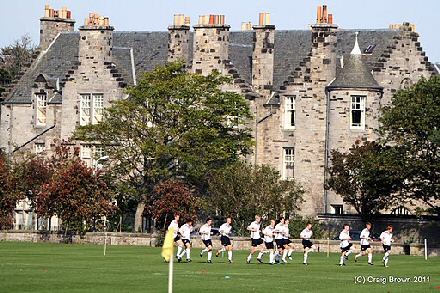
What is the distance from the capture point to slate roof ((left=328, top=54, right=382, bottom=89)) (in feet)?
293

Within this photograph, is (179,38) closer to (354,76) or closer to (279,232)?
(354,76)

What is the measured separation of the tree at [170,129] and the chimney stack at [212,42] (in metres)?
5.00

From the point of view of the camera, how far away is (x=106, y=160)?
8688 cm

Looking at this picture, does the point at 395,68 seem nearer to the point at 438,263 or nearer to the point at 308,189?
the point at 308,189

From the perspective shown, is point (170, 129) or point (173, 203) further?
point (170, 129)

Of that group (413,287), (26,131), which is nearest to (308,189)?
(26,131)

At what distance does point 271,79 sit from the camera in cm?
9400

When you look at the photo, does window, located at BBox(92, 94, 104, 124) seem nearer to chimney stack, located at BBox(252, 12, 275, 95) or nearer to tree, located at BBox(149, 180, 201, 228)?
chimney stack, located at BBox(252, 12, 275, 95)

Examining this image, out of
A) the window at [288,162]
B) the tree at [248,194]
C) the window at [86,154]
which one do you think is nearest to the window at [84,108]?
the window at [86,154]

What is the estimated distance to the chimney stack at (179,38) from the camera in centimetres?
9575

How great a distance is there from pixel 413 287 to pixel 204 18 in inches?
1912

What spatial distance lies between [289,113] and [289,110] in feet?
0.62

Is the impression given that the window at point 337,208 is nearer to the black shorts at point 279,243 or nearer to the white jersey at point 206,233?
the black shorts at point 279,243

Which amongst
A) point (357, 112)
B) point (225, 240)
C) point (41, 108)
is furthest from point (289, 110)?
point (225, 240)
